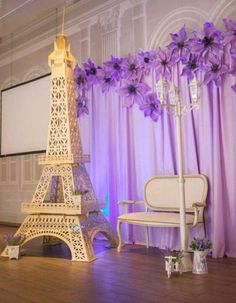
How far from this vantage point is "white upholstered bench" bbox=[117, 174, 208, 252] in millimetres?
4203

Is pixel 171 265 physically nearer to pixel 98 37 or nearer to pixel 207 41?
pixel 207 41

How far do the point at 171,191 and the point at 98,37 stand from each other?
2838mm

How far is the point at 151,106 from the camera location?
5.05 meters

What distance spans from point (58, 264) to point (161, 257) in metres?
1.18

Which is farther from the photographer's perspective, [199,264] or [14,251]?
[14,251]

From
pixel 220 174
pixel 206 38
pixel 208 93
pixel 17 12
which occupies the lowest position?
pixel 220 174

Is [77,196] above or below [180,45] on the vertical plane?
below

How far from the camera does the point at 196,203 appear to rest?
13.7 ft

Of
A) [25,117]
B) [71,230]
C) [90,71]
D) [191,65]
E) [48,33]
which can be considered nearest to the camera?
[71,230]

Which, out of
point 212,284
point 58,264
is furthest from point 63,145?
point 212,284

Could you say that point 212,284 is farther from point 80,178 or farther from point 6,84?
point 6,84

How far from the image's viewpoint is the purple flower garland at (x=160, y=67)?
4.36 metres

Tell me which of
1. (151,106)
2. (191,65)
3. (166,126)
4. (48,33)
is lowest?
(166,126)

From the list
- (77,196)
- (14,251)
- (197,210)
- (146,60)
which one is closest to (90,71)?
(146,60)
